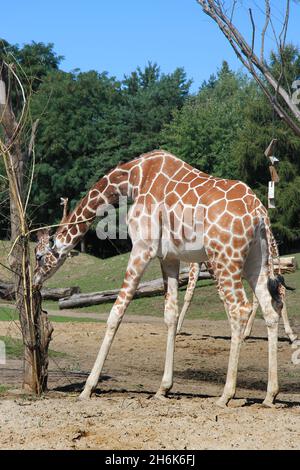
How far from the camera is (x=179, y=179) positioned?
27.5 feet

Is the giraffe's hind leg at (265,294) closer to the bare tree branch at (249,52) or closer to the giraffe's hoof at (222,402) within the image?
the giraffe's hoof at (222,402)

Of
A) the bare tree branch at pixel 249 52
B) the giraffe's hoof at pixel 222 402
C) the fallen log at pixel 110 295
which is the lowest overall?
the giraffe's hoof at pixel 222 402

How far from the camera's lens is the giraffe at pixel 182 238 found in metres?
7.66

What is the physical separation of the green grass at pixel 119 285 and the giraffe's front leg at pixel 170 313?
5.76 meters

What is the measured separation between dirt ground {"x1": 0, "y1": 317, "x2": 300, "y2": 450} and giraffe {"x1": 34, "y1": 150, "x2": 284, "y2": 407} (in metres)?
0.44

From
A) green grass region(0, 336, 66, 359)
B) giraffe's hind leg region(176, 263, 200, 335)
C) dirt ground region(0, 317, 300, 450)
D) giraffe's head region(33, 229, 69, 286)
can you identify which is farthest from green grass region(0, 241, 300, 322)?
giraffe's head region(33, 229, 69, 286)

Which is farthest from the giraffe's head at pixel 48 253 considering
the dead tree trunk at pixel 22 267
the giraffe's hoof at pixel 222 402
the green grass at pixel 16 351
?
the green grass at pixel 16 351

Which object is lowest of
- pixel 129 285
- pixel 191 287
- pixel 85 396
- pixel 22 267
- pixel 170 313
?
pixel 85 396

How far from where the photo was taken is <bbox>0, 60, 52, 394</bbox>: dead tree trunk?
7.95 meters

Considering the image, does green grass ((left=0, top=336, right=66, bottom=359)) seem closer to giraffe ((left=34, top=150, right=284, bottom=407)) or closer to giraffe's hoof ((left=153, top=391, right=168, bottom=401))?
giraffe ((left=34, top=150, right=284, bottom=407))

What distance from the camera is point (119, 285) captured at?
23.3 m

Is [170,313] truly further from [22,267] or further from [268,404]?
[22,267]

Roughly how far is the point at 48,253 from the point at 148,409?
7.61 ft

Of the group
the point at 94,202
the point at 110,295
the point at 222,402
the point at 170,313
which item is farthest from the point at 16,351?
the point at 110,295
